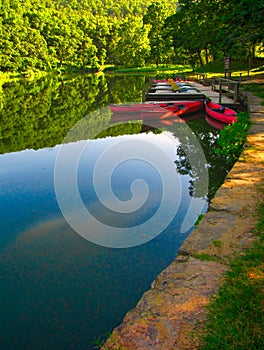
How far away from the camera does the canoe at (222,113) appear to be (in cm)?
1832

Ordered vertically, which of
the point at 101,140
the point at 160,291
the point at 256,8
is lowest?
the point at 101,140

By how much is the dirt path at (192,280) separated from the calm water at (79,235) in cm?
141

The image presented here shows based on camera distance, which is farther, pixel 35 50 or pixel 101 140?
pixel 35 50

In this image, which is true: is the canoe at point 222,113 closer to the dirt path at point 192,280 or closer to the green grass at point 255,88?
the green grass at point 255,88

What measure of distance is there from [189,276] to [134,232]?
12.0 ft

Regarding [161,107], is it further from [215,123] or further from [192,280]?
[192,280]

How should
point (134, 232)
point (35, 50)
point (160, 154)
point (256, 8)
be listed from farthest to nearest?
1. point (35, 50)
2. point (256, 8)
3. point (160, 154)
4. point (134, 232)

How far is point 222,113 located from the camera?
19.6m

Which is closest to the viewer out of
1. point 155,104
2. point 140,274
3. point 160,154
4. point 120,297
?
point 120,297

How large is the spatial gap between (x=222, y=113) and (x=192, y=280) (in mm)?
16572

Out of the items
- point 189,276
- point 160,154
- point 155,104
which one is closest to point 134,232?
point 189,276

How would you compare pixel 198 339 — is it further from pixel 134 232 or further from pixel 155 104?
pixel 155 104

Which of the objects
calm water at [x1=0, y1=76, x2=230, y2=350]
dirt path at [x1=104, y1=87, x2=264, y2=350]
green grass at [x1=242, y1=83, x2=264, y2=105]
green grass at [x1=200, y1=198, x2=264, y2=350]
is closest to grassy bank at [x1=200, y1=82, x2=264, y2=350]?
green grass at [x1=200, y1=198, x2=264, y2=350]

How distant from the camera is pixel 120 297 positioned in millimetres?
5871
